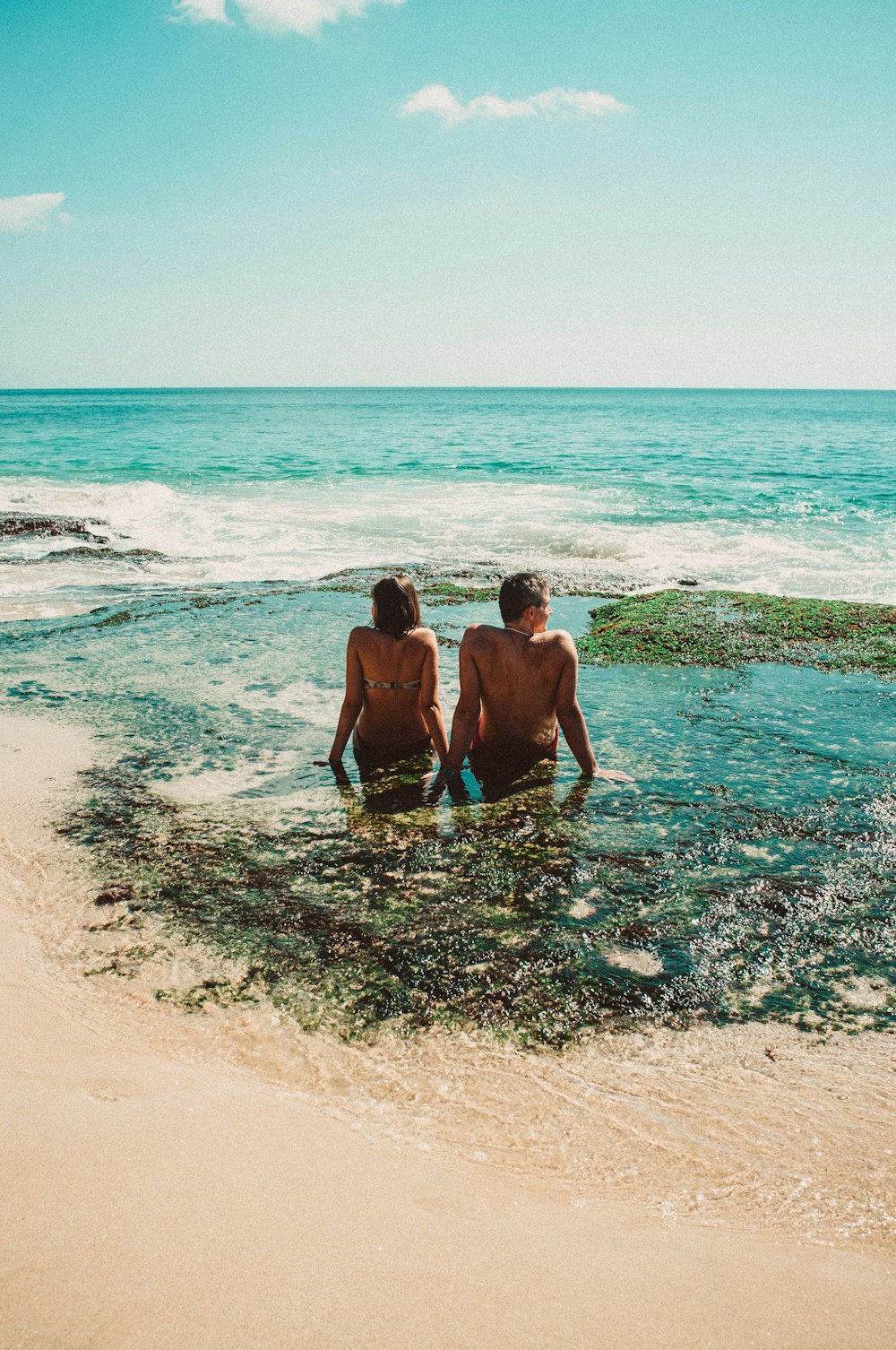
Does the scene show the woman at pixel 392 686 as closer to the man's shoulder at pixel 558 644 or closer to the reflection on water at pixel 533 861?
the reflection on water at pixel 533 861

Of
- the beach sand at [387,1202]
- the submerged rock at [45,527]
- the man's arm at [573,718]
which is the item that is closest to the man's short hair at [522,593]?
the man's arm at [573,718]

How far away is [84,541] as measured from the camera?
1595cm

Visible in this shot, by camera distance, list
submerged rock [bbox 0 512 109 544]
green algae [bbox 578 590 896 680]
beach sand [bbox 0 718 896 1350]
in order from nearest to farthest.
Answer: beach sand [bbox 0 718 896 1350]
green algae [bbox 578 590 896 680]
submerged rock [bbox 0 512 109 544]

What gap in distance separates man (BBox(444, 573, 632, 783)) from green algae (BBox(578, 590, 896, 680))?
2781mm

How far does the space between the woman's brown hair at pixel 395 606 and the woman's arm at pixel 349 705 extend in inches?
10.7

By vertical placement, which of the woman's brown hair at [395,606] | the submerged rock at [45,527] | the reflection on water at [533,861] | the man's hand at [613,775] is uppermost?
the submerged rock at [45,527]

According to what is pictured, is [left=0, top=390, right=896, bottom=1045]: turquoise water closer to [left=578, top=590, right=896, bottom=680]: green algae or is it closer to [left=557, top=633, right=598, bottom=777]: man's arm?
[left=557, top=633, right=598, bottom=777]: man's arm

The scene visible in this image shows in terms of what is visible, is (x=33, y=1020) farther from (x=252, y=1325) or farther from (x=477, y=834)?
(x=477, y=834)

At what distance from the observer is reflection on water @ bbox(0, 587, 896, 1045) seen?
321 cm

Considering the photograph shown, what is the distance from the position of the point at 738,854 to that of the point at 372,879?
75.5 inches

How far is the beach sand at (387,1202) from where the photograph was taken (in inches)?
73.5

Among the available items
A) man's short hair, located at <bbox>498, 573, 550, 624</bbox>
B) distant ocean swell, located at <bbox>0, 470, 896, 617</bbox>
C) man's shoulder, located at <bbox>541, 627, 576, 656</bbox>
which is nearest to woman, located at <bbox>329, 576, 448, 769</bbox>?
man's short hair, located at <bbox>498, 573, 550, 624</bbox>

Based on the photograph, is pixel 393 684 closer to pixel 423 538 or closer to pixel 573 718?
pixel 573 718

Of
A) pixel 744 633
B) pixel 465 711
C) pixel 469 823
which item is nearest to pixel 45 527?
pixel 744 633
